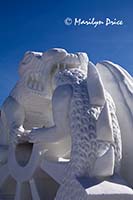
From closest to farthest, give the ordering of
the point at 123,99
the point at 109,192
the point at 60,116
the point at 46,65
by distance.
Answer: the point at 109,192 → the point at 60,116 → the point at 123,99 → the point at 46,65

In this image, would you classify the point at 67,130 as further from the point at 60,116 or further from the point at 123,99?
the point at 123,99

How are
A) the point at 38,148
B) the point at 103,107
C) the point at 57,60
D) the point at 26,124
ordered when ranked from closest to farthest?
the point at 103,107 → the point at 38,148 → the point at 57,60 → the point at 26,124

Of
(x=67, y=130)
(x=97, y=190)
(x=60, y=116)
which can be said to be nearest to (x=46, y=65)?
(x=60, y=116)

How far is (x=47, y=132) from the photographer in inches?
207

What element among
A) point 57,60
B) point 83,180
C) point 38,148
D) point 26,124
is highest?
point 57,60

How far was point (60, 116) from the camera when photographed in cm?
515

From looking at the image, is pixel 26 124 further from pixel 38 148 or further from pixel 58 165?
pixel 58 165

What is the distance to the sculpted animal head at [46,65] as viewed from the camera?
6.05 meters

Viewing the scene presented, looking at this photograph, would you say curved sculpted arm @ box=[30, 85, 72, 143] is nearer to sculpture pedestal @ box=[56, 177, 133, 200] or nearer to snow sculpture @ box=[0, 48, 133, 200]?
snow sculpture @ box=[0, 48, 133, 200]

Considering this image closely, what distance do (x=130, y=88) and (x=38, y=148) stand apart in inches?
62.3

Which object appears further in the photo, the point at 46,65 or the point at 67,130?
the point at 46,65

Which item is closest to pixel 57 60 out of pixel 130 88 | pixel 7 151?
pixel 130 88

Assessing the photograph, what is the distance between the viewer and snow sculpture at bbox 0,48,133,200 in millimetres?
4742

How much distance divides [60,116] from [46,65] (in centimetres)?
143
